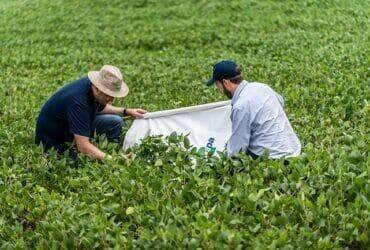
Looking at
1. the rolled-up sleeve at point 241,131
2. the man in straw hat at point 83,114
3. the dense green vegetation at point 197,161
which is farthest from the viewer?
the man in straw hat at point 83,114

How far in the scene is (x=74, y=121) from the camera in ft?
20.0

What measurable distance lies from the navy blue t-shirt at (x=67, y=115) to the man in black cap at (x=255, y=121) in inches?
52.6

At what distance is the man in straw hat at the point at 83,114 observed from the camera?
239 inches

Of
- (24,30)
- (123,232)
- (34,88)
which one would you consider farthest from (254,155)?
(24,30)

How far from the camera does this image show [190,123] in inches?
262

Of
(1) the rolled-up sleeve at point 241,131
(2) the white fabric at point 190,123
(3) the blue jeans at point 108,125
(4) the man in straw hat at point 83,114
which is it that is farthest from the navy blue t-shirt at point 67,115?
(1) the rolled-up sleeve at point 241,131

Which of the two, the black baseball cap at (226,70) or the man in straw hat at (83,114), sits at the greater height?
the black baseball cap at (226,70)

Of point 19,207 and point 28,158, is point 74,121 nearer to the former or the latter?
point 28,158

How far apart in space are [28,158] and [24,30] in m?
11.8

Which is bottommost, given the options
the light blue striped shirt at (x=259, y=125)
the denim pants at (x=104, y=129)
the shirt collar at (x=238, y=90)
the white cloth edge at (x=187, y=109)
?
the denim pants at (x=104, y=129)

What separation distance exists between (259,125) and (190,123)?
117 cm

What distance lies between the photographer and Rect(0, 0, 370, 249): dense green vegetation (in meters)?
4.16

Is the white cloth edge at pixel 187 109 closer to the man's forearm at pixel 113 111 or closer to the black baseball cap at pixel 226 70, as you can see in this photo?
the man's forearm at pixel 113 111

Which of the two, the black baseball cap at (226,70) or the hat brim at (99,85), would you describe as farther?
the hat brim at (99,85)
